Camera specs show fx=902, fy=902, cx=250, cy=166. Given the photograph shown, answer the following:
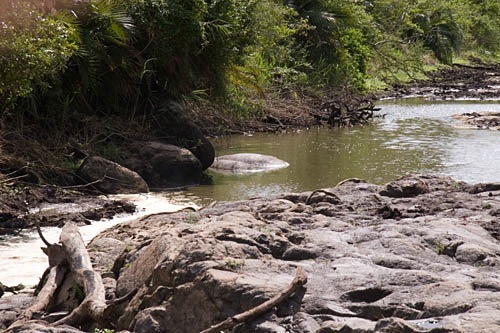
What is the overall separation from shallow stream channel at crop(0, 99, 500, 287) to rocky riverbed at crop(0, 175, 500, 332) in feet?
6.10

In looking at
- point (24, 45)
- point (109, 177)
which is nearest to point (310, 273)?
point (24, 45)

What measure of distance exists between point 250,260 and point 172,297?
2.05ft

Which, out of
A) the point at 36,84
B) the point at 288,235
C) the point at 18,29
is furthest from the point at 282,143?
the point at 288,235

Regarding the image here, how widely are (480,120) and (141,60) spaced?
434 inches

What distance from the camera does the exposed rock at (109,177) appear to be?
13234 mm

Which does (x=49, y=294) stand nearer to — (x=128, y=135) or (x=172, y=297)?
(x=172, y=297)

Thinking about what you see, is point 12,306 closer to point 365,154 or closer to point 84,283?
point 84,283

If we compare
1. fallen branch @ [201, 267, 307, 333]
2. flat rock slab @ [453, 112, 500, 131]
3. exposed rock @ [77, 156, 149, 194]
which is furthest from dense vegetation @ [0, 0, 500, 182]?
fallen branch @ [201, 267, 307, 333]

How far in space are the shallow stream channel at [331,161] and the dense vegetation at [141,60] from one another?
1.59 m

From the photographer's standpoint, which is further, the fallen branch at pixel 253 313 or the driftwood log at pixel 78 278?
the driftwood log at pixel 78 278

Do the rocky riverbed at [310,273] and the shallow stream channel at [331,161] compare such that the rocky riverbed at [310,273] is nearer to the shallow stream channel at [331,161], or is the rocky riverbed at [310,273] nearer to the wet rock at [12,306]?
the wet rock at [12,306]

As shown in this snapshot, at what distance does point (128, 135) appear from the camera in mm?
15359

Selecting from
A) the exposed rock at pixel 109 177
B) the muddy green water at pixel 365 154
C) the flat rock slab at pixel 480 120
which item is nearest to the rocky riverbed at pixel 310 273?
the exposed rock at pixel 109 177

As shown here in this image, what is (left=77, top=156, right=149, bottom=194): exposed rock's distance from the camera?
1323cm
